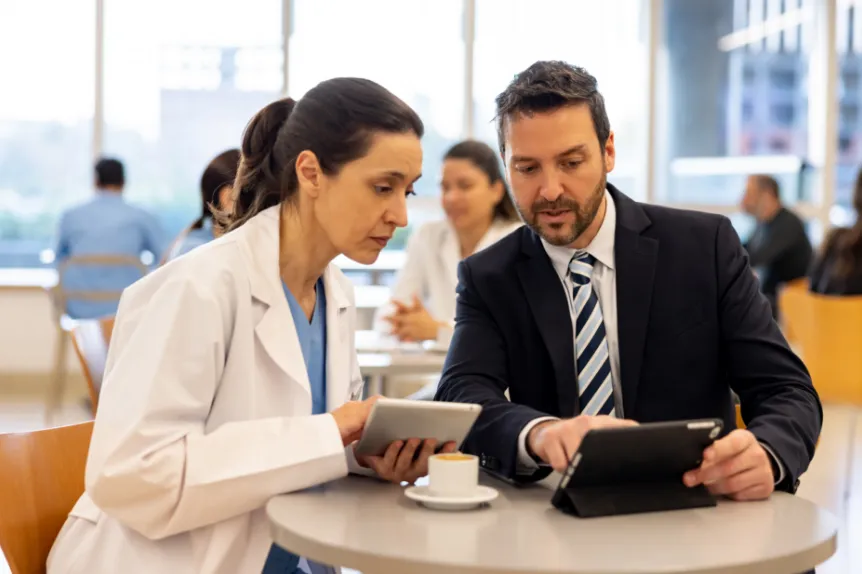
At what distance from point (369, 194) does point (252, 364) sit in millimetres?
334

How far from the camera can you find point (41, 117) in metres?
7.82

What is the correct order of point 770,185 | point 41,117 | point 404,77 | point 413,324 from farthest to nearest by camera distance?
point 404,77 < point 41,117 < point 770,185 < point 413,324

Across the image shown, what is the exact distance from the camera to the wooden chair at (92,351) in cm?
276

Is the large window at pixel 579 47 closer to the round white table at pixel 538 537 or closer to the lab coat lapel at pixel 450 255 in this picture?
the lab coat lapel at pixel 450 255

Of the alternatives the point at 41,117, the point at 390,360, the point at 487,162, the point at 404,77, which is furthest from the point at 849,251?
the point at 41,117

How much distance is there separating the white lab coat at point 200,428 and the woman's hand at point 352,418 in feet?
0.06

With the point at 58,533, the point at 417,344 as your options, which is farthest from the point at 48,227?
the point at 58,533

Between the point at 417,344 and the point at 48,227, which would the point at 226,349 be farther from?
the point at 48,227

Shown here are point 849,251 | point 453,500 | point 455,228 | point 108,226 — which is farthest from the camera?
point 108,226

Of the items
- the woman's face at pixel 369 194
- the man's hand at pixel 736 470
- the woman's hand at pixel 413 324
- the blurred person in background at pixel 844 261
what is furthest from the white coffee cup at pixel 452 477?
the blurred person in background at pixel 844 261

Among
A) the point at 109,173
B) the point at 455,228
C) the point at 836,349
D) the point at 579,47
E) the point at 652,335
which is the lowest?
the point at 836,349

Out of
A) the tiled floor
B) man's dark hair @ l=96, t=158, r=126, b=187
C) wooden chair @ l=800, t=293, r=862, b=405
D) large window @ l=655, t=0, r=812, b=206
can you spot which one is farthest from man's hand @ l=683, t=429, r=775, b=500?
large window @ l=655, t=0, r=812, b=206

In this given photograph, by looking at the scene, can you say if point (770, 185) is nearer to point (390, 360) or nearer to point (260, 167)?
point (390, 360)

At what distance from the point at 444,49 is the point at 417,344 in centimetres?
472
